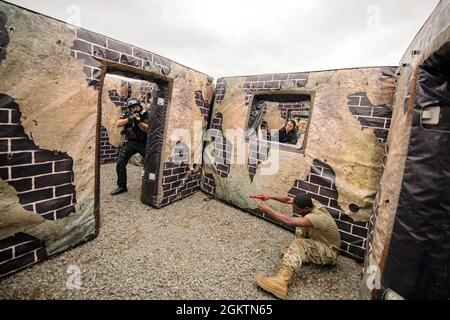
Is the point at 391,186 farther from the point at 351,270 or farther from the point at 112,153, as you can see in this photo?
the point at 112,153

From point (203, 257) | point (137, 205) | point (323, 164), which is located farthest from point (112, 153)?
point (323, 164)

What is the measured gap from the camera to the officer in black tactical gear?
4055 mm

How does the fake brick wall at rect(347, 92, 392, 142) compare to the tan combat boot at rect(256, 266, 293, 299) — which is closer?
the tan combat boot at rect(256, 266, 293, 299)

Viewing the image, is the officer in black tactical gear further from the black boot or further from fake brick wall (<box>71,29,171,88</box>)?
Answer: fake brick wall (<box>71,29,171,88</box>)

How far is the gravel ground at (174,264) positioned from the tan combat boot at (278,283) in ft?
0.29

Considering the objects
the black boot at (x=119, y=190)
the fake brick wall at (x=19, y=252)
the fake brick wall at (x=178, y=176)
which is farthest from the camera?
the black boot at (x=119, y=190)

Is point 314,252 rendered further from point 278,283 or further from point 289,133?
point 289,133

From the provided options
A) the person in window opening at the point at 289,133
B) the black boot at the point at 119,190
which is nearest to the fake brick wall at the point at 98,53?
the black boot at the point at 119,190

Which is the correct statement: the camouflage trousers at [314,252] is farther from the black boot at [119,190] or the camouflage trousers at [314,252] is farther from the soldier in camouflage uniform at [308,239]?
the black boot at [119,190]

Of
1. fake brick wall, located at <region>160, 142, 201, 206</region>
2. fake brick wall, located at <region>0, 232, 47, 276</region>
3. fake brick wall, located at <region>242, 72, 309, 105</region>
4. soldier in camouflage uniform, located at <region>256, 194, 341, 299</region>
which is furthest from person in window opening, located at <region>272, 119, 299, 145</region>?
fake brick wall, located at <region>0, 232, 47, 276</region>

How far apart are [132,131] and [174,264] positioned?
2.64m

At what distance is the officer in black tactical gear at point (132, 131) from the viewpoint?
4055 mm

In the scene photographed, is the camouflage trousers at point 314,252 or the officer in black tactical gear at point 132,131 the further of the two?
the officer in black tactical gear at point 132,131

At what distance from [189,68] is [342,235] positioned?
3.57 m
